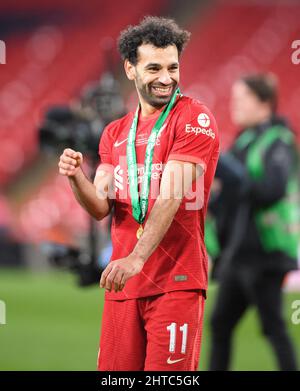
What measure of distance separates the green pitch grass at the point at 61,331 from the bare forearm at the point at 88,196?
2396 millimetres

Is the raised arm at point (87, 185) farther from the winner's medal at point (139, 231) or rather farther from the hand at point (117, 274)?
the hand at point (117, 274)

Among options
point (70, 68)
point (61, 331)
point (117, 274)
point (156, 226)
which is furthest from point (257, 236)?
point (70, 68)

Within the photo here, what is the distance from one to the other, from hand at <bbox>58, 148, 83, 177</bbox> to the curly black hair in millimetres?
486

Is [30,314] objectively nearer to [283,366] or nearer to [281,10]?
[283,366]

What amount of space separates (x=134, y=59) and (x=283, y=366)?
2.51 meters

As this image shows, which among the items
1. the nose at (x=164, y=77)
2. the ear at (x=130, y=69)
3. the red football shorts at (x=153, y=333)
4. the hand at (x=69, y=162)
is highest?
the ear at (x=130, y=69)

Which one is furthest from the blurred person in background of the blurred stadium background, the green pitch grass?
the blurred stadium background

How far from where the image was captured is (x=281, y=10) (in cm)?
1627

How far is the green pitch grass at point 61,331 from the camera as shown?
6934 mm

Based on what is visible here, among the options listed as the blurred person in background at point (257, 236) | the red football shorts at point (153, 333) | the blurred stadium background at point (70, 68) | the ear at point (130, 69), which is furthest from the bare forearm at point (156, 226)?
the blurred stadium background at point (70, 68)

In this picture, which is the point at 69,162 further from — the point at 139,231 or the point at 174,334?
the point at 174,334

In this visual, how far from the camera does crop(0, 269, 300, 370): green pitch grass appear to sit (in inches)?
273

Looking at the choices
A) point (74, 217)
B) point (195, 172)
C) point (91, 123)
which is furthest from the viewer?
point (74, 217)

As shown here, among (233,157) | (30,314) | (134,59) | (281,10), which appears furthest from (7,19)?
→ (134,59)
